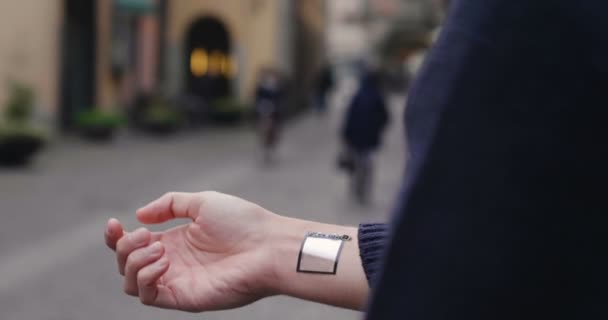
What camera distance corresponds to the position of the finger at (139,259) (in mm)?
1344

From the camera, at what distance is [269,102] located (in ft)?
54.4

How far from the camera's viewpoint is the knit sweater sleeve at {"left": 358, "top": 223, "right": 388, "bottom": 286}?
4.27ft

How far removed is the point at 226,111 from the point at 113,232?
2276cm

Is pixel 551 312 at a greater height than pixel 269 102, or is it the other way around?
pixel 551 312

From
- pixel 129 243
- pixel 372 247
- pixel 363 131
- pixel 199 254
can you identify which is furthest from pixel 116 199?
pixel 372 247

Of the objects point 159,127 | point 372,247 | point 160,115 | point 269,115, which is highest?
point 372,247

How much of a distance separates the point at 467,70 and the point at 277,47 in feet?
92.5

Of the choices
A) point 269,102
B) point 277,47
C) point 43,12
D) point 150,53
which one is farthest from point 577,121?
point 277,47

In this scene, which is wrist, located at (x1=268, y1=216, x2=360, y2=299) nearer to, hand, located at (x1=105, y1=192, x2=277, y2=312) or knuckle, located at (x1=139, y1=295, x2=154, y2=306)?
hand, located at (x1=105, y1=192, x2=277, y2=312)

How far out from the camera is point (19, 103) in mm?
14234

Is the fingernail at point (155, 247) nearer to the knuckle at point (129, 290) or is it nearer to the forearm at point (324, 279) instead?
the knuckle at point (129, 290)

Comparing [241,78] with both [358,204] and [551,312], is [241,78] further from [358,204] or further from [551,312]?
[551,312]

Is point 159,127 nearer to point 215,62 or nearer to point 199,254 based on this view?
point 215,62

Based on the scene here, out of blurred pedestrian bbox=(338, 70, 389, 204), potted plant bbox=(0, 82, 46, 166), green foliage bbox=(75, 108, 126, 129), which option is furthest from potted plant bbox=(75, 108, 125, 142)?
blurred pedestrian bbox=(338, 70, 389, 204)
